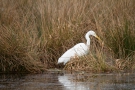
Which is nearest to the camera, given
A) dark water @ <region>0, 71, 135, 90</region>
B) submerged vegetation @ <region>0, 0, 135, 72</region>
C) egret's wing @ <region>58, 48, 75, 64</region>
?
dark water @ <region>0, 71, 135, 90</region>

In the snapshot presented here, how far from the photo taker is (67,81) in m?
11.0

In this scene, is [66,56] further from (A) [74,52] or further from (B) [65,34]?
Result: (B) [65,34]

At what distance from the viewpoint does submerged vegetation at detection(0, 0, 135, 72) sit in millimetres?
12320

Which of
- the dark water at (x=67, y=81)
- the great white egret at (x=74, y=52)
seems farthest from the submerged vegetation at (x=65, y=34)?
the dark water at (x=67, y=81)

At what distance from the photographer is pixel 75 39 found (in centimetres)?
1473

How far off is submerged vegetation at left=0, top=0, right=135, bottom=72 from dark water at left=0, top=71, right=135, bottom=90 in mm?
461

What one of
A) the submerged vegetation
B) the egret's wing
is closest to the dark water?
the submerged vegetation

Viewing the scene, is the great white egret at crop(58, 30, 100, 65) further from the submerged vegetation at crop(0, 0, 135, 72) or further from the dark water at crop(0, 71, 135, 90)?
the dark water at crop(0, 71, 135, 90)

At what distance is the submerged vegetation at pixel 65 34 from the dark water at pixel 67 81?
1.51ft

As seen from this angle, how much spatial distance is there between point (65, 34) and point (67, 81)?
3.29 m

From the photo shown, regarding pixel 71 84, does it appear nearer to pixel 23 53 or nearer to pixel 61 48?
pixel 23 53

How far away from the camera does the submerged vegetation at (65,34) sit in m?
12.3

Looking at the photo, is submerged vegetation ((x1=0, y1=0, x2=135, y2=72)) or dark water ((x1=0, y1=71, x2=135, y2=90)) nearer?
dark water ((x1=0, y1=71, x2=135, y2=90))

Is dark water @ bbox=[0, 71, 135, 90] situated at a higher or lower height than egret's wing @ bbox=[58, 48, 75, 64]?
lower
